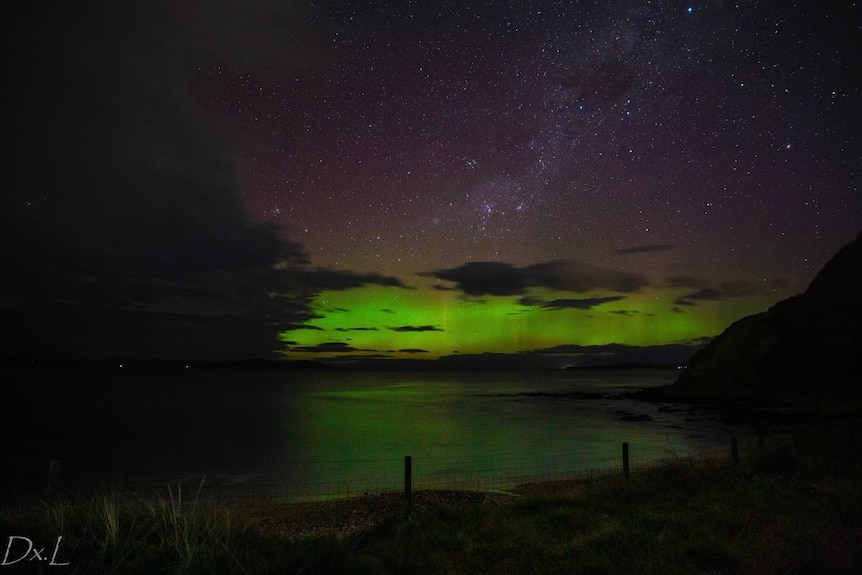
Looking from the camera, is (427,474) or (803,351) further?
(803,351)

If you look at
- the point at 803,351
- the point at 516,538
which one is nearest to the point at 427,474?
the point at 516,538

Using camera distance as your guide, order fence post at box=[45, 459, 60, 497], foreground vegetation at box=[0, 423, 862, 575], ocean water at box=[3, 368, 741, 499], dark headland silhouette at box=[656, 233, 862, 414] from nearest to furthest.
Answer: foreground vegetation at box=[0, 423, 862, 575], fence post at box=[45, 459, 60, 497], ocean water at box=[3, 368, 741, 499], dark headland silhouette at box=[656, 233, 862, 414]

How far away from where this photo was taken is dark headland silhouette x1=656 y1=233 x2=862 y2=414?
54500 millimetres

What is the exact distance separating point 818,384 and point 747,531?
194 ft

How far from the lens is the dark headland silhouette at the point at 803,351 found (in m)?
54.5

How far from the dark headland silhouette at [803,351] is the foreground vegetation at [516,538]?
4749cm

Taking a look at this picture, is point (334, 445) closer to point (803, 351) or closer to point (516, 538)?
point (516, 538)

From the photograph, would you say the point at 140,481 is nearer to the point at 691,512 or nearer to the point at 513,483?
the point at 513,483

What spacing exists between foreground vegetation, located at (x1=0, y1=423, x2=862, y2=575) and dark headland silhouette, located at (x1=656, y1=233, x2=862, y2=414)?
47.5m

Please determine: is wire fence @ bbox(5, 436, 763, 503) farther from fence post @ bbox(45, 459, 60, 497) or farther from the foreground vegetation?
the foreground vegetation

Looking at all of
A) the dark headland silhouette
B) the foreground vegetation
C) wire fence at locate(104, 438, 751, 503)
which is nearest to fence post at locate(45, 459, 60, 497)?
the foreground vegetation

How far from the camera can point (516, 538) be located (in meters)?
8.22

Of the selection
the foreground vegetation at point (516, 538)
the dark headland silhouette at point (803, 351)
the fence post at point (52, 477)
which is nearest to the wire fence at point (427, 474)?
the fence post at point (52, 477)

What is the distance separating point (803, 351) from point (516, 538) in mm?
64827
